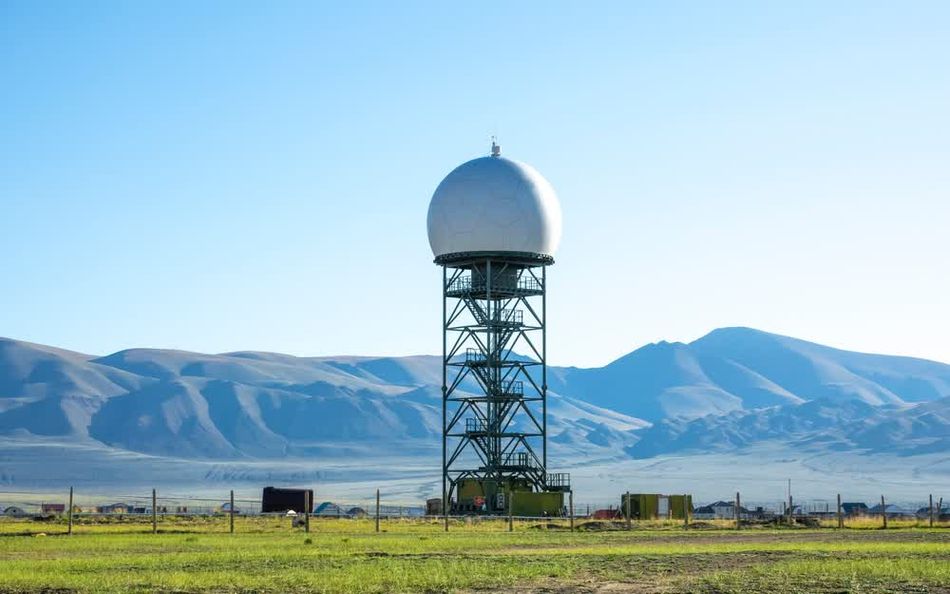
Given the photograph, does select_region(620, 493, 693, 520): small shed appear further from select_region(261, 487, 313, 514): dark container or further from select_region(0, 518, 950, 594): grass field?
select_region(261, 487, 313, 514): dark container

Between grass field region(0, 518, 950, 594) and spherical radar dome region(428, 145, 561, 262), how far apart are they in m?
29.4

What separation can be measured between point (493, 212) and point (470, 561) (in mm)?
46530

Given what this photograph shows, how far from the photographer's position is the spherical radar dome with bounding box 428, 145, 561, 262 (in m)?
78.4

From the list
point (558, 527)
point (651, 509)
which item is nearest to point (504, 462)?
point (651, 509)

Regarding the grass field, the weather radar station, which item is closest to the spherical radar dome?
the weather radar station

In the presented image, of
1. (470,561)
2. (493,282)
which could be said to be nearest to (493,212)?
(493,282)

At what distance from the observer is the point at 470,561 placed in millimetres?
33000

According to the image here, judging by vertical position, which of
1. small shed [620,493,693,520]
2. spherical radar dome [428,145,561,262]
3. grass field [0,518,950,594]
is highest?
spherical radar dome [428,145,561,262]

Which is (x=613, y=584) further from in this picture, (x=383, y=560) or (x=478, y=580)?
(x=383, y=560)

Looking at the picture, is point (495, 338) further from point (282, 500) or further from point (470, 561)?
point (470, 561)

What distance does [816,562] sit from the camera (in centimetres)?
3225

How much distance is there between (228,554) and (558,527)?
23673mm

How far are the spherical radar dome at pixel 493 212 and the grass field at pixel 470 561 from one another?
96.4 ft

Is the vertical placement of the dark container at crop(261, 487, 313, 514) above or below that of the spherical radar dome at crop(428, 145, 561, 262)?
below
